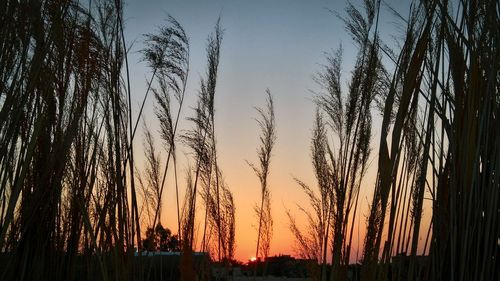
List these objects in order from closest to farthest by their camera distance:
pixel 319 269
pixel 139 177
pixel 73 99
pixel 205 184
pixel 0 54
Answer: pixel 0 54 < pixel 73 99 < pixel 319 269 < pixel 205 184 < pixel 139 177

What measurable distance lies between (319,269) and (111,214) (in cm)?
155

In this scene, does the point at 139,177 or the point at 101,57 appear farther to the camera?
the point at 139,177

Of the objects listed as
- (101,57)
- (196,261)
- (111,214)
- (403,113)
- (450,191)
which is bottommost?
(196,261)

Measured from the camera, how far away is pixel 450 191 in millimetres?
1419

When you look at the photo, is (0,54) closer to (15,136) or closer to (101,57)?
(15,136)

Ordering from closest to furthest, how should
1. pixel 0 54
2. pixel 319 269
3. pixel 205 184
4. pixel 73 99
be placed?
pixel 0 54 < pixel 73 99 < pixel 319 269 < pixel 205 184

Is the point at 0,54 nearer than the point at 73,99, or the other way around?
the point at 0,54

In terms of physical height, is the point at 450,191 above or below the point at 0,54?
below

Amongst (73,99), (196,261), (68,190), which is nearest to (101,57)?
(73,99)

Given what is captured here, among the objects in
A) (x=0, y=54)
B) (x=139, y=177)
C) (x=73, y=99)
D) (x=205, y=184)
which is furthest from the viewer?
(x=139, y=177)

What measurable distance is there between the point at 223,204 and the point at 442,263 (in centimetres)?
239

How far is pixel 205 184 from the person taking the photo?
10.8 ft

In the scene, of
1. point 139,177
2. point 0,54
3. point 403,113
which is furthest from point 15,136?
point 139,177

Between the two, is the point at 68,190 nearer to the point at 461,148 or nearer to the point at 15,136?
the point at 15,136
